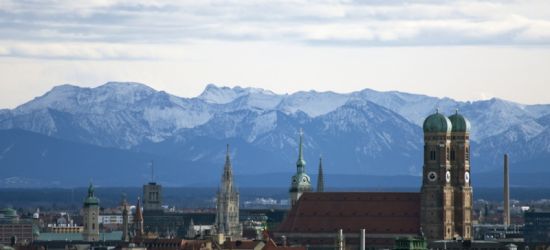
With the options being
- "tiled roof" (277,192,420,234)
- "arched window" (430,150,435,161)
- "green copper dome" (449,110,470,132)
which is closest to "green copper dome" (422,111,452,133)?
"green copper dome" (449,110,470,132)

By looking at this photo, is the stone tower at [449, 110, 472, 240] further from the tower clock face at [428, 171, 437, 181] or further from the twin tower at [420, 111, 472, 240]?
the tower clock face at [428, 171, 437, 181]

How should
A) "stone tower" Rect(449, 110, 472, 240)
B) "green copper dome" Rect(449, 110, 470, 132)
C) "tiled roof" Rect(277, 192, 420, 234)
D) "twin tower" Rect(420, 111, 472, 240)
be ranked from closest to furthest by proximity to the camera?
"twin tower" Rect(420, 111, 472, 240)
"stone tower" Rect(449, 110, 472, 240)
"green copper dome" Rect(449, 110, 470, 132)
"tiled roof" Rect(277, 192, 420, 234)

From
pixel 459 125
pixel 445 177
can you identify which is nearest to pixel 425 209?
pixel 445 177

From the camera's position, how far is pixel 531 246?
611ft

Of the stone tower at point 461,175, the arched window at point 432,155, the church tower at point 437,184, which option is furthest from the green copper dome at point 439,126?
the arched window at point 432,155

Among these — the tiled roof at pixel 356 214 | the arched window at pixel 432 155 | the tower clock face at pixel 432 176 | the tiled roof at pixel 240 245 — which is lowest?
the tiled roof at pixel 240 245

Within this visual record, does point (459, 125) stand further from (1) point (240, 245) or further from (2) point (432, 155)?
(1) point (240, 245)

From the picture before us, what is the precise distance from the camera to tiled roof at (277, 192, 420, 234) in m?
190

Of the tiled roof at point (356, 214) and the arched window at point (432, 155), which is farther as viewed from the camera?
the tiled roof at point (356, 214)

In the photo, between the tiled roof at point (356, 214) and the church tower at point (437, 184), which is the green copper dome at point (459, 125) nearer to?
the church tower at point (437, 184)

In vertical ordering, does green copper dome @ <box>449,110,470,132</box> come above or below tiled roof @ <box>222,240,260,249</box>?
above

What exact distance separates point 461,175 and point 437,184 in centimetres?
258

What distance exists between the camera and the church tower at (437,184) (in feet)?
616

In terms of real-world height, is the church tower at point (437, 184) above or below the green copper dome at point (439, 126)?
below
